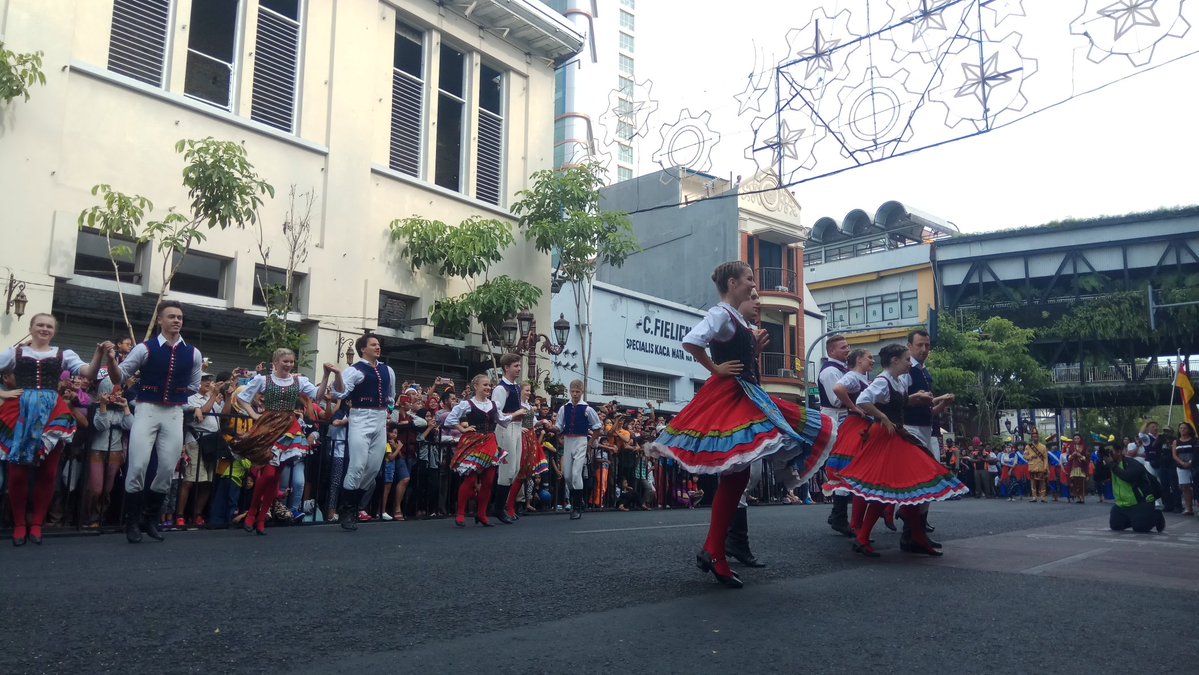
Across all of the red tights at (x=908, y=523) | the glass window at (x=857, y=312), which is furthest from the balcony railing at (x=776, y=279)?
the red tights at (x=908, y=523)

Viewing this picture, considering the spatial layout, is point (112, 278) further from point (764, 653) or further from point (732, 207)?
point (732, 207)

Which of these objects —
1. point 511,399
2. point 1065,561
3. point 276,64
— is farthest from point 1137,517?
point 276,64

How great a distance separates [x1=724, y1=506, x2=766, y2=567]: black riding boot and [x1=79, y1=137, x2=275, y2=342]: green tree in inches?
387

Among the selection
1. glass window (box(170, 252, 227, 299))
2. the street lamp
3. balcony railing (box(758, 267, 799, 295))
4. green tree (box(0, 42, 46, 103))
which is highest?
balcony railing (box(758, 267, 799, 295))

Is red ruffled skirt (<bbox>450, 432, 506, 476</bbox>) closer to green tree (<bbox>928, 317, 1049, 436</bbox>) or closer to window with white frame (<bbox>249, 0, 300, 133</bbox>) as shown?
window with white frame (<bbox>249, 0, 300, 133</bbox>)

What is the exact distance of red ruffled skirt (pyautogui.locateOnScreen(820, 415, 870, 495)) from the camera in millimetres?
7594

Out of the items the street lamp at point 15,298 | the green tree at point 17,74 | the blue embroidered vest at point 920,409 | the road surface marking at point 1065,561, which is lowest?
the road surface marking at point 1065,561

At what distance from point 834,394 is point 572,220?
1164 centimetres

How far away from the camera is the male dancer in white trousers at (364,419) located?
9.29 m

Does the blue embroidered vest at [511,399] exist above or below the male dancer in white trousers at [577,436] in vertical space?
above

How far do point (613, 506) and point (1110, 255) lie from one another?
3549cm

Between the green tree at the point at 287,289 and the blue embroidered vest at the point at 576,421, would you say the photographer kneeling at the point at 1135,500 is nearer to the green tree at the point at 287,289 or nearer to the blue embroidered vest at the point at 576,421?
the blue embroidered vest at the point at 576,421

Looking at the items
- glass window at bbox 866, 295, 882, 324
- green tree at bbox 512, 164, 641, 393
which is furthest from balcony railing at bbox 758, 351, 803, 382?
green tree at bbox 512, 164, 641, 393

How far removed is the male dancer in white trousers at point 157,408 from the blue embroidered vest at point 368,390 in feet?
6.15
